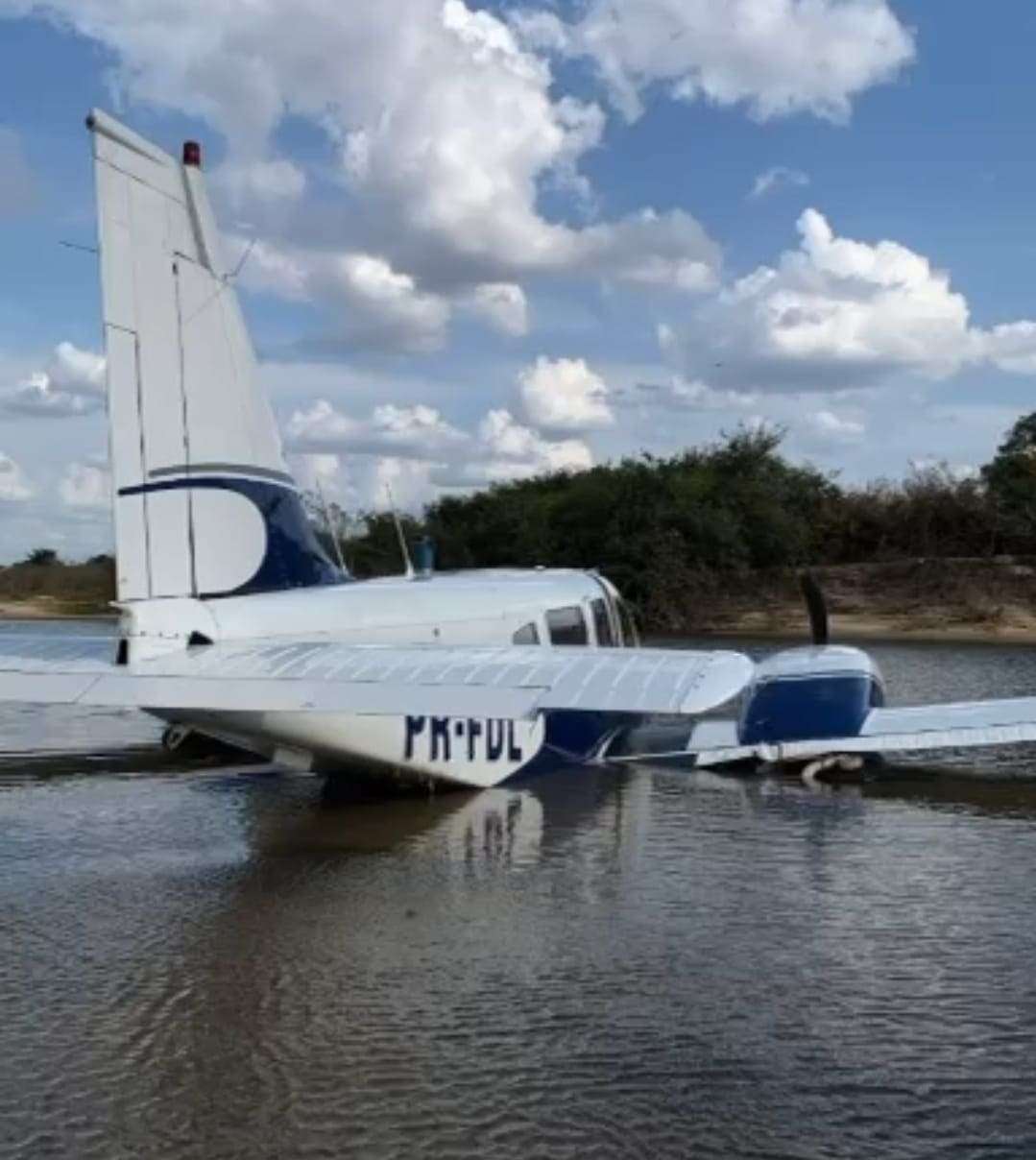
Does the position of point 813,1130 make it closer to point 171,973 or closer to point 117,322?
point 171,973

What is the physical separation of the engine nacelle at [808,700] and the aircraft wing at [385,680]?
9.19 ft

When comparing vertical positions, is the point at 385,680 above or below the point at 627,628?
below

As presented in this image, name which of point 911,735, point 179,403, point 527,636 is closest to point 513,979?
point 179,403

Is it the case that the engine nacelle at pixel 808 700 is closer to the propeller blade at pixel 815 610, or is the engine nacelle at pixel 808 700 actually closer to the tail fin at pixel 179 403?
the propeller blade at pixel 815 610

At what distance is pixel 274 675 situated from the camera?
9.32 meters

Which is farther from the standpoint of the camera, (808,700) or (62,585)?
(62,585)

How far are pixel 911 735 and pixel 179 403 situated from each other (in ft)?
21.4

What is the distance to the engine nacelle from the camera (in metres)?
12.9

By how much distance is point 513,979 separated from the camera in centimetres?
622

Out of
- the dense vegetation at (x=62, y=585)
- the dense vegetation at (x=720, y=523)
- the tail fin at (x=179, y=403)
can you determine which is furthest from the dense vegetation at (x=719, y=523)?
the tail fin at (x=179, y=403)

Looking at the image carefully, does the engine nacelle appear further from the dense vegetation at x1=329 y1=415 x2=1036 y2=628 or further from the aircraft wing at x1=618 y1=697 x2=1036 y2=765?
the dense vegetation at x1=329 y1=415 x2=1036 y2=628

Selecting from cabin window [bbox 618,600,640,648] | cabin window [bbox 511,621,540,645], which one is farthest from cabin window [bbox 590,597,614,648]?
cabin window [bbox 511,621,540,645]

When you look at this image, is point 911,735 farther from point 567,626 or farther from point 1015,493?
point 1015,493

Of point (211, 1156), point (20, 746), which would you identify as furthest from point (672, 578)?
point (211, 1156)
